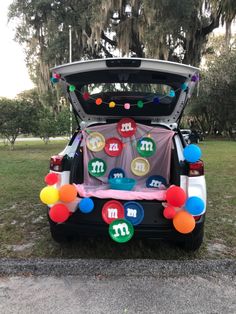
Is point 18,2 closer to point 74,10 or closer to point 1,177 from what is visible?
point 74,10

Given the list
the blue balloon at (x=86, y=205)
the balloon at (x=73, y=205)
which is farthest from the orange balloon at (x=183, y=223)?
the balloon at (x=73, y=205)

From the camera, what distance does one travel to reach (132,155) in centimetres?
410

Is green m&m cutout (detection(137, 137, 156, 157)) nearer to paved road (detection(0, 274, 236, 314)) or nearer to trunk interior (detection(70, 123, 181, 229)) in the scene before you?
trunk interior (detection(70, 123, 181, 229))

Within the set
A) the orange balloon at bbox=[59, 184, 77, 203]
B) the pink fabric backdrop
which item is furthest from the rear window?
the orange balloon at bbox=[59, 184, 77, 203]

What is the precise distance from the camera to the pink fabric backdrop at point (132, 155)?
3803mm

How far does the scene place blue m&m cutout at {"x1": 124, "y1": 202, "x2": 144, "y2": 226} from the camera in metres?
2.81

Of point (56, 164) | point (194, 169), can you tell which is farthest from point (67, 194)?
point (194, 169)

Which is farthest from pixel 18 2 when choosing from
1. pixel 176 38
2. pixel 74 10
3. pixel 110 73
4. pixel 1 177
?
pixel 110 73

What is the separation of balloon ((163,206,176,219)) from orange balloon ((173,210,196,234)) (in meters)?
0.03

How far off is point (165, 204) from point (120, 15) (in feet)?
49.5

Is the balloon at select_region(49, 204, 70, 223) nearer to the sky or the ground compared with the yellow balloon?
nearer to the ground

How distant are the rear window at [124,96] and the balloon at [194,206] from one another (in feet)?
3.89

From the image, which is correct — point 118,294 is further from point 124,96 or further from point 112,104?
point 124,96

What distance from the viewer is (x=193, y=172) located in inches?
113
